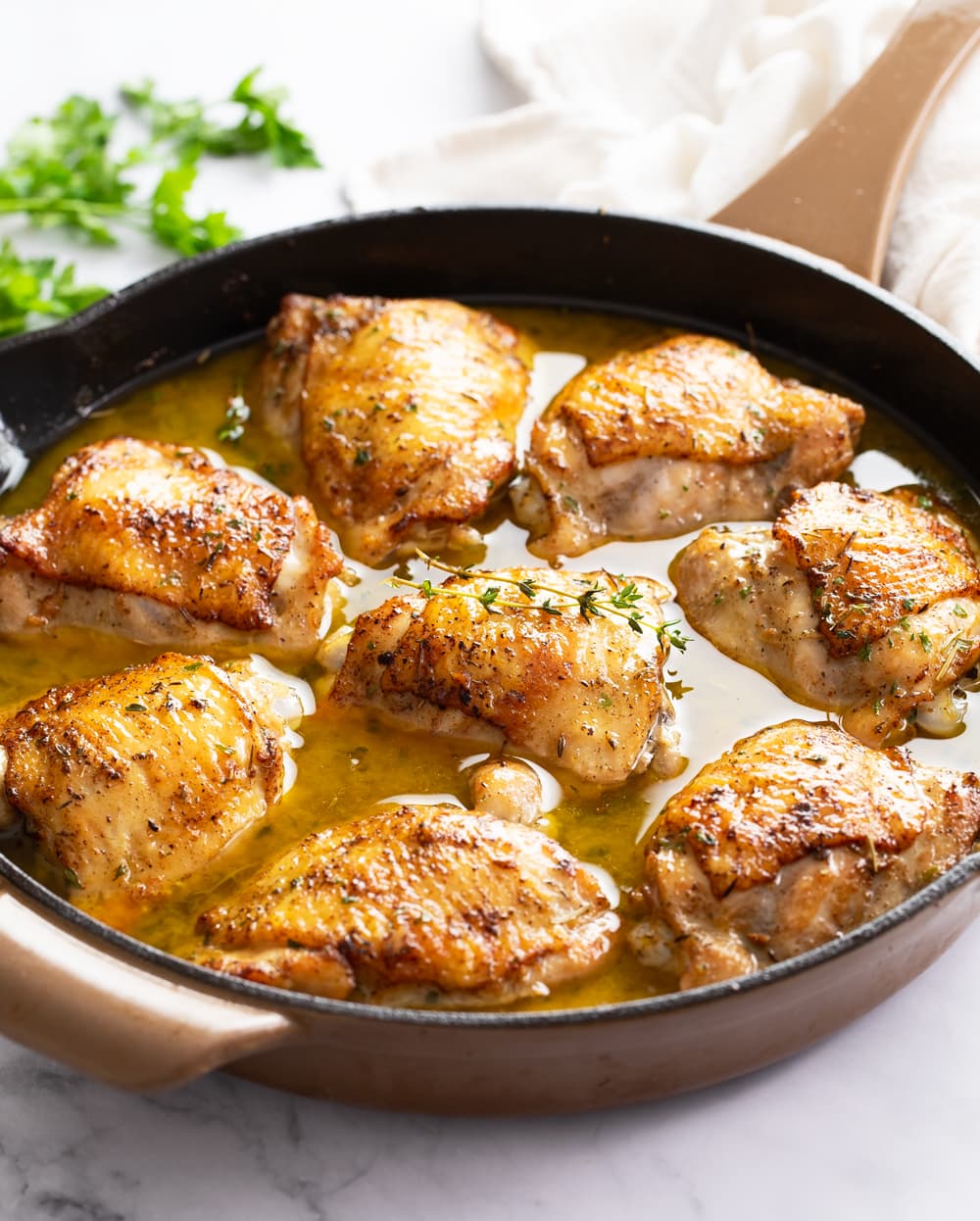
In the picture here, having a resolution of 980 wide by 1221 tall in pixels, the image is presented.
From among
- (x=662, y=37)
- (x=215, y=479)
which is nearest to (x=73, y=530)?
(x=215, y=479)

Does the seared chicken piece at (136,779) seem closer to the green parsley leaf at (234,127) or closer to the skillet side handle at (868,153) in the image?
the skillet side handle at (868,153)

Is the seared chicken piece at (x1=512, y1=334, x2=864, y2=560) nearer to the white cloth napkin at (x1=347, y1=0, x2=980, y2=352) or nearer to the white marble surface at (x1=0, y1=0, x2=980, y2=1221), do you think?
the white cloth napkin at (x1=347, y1=0, x2=980, y2=352)

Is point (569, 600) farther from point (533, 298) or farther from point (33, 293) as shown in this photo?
point (33, 293)

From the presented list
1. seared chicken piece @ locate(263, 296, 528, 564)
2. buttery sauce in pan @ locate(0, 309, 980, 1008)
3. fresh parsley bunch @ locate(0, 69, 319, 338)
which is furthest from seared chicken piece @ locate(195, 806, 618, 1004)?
fresh parsley bunch @ locate(0, 69, 319, 338)

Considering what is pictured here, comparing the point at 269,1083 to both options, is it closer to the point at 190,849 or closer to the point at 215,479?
the point at 190,849

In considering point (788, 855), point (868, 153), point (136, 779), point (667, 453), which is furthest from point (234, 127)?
point (788, 855)
